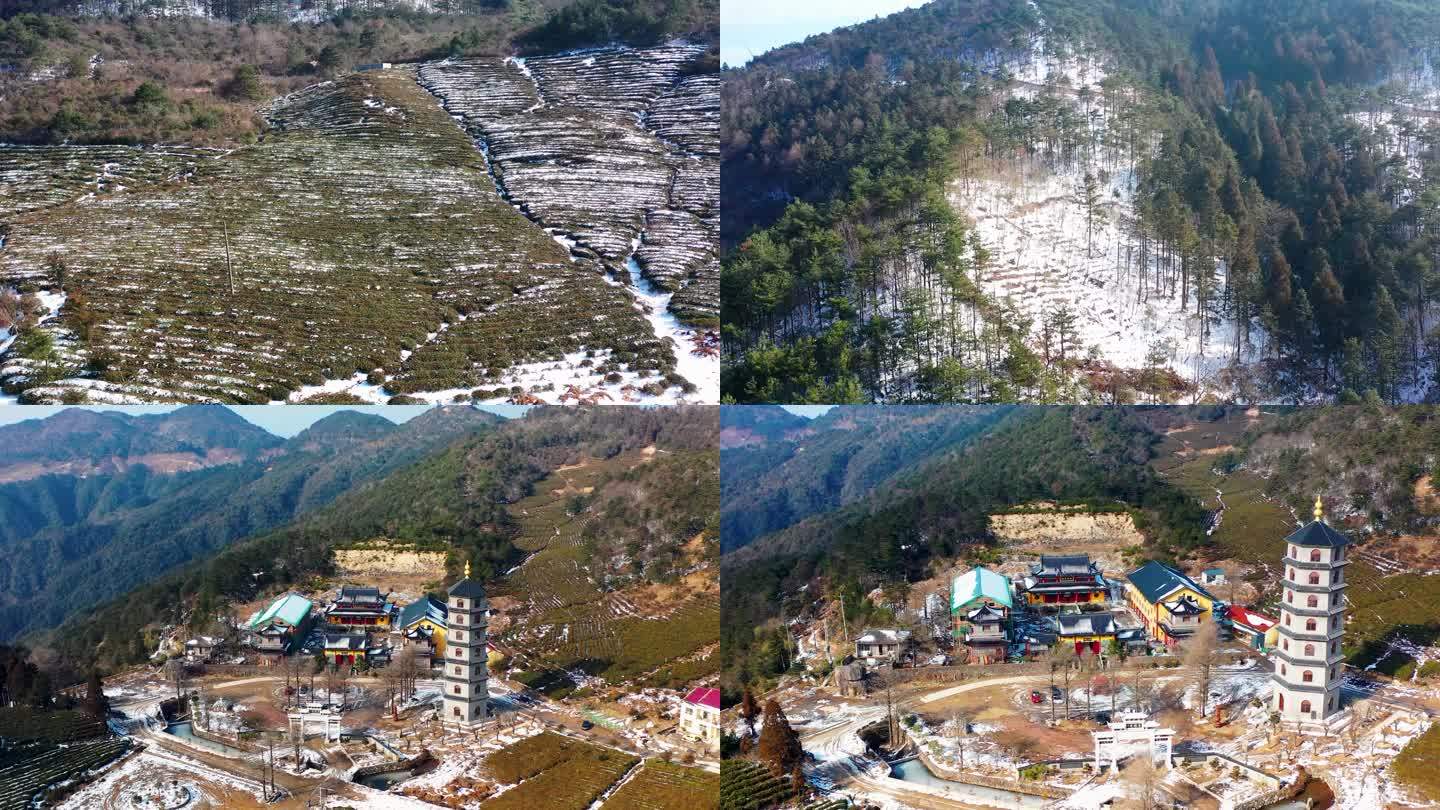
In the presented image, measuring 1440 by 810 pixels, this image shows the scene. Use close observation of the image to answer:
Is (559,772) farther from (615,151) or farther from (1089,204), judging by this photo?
(615,151)

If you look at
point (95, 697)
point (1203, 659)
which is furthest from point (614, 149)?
point (1203, 659)

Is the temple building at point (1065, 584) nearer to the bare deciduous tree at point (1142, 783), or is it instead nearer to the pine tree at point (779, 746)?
the bare deciduous tree at point (1142, 783)

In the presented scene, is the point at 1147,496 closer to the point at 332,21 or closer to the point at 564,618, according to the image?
the point at 564,618

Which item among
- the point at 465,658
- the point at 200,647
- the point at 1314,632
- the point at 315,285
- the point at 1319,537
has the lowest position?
the point at 200,647

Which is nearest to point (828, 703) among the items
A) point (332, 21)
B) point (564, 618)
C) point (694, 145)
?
point (564, 618)

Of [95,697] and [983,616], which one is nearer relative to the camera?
[95,697]

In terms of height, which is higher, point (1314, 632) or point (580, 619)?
point (1314, 632)

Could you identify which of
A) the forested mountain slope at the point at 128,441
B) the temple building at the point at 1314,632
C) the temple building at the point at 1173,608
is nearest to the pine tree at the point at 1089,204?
the temple building at the point at 1173,608
